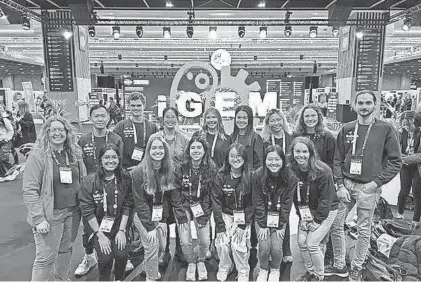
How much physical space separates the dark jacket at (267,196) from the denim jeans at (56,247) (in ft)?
4.49

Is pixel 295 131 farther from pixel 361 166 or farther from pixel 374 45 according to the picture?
pixel 374 45

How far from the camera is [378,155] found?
2514mm

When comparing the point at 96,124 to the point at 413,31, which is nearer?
the point at 96,124

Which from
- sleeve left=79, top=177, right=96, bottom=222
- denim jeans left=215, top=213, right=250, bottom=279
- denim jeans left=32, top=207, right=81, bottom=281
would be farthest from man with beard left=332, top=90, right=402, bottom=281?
denim jeans left=32, top=207, right=81, bottom=281

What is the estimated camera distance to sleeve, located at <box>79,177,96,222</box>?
2238mm

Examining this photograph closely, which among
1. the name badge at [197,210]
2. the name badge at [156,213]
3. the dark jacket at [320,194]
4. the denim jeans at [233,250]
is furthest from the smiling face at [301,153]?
the name badge at [156,213]

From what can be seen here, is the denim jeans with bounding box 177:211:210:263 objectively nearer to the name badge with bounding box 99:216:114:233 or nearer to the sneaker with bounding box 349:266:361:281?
the name badge with bounding box 99:216:114:233

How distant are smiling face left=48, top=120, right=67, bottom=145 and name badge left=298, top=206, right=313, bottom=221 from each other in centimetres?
188

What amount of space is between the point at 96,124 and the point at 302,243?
6.69ft

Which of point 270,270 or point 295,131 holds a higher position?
point 295,131

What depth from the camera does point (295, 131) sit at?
9.40 feet

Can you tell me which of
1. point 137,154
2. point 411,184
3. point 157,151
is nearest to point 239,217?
point 157,151

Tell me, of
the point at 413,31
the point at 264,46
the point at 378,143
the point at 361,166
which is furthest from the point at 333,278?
the point at 264,46

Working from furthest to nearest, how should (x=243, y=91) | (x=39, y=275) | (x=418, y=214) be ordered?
1. (x=243, y=91)
2. (x=418, y=214)
3. (x=39, y=275)
